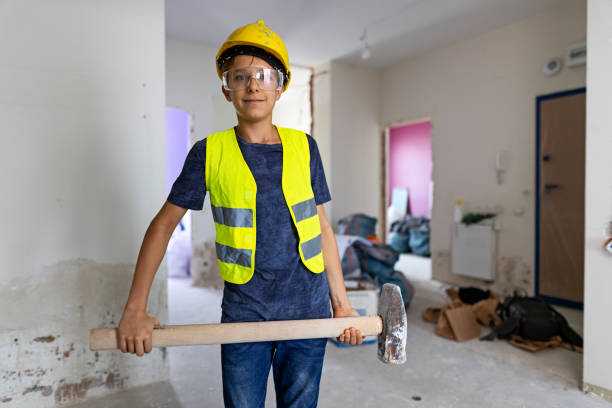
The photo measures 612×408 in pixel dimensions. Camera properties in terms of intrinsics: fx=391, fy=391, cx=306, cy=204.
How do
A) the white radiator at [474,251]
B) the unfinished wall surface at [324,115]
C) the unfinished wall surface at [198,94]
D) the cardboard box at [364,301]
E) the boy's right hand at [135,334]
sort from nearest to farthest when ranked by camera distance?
1. the boy's right hand at [135,334]
2. the cardboard box at [364,301]
3. the white radiator at [474,251]
4. the unfinished wall surface at [198,94]
5. the unfinished wall surface at [324,115]

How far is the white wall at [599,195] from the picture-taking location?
1982mm

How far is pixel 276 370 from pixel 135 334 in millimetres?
418

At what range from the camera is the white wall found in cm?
198

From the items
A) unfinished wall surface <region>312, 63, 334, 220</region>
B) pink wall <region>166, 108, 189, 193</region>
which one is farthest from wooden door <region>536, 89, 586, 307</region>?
pink wall <region>166, 108, 189, 193</region>

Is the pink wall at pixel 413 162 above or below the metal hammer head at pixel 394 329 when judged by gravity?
above

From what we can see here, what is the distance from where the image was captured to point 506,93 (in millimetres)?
4086

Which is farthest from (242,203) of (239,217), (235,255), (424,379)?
(424,379)

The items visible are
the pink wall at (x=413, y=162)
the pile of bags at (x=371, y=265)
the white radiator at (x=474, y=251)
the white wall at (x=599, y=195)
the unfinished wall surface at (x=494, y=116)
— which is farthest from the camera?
the pink wall at (x=413, y=162)

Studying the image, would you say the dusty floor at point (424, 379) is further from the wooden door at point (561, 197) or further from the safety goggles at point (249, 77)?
the safety goggles at point (249, 77)

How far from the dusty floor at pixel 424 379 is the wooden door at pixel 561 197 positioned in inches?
50.2

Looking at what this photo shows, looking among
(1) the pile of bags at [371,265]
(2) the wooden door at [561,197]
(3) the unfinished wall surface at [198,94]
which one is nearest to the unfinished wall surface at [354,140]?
(3) the unfinished wall surface at [198,94]

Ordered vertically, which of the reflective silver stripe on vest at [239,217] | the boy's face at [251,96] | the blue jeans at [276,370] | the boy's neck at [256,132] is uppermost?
the boy's face at [251,96]

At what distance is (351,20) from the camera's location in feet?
12.8

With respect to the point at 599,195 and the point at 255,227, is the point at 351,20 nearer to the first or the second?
the point at 599,195
